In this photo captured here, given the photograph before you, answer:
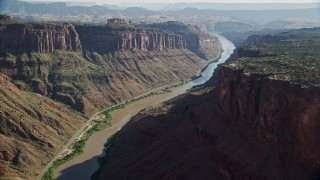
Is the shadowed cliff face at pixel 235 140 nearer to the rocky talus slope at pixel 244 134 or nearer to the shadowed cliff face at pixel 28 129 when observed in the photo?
the rocky talus slope at pixel 244 134

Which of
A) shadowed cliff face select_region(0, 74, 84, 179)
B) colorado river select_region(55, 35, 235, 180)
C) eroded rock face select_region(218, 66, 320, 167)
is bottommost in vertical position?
colorado river select_region(55, 35, 235, 180)

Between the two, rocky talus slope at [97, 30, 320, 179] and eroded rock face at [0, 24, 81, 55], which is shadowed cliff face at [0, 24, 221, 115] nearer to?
eroded rock face at [0, 24, 81, 55]

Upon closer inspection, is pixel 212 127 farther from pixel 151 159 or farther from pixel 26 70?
pixel 26 70

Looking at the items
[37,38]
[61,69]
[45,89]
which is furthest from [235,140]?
[37,38]

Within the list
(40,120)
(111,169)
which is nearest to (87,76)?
(40,120)

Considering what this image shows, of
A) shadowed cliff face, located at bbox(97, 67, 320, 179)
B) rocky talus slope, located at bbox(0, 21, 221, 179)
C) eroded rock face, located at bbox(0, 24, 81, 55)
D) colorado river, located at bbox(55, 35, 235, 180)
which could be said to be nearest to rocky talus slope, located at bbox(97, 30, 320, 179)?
shadowed cliff face, located at bbox(97, 67, 320, 179)

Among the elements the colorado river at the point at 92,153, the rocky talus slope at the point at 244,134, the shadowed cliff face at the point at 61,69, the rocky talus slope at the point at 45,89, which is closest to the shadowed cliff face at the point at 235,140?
the rocky talus slope at the point at 244,134
